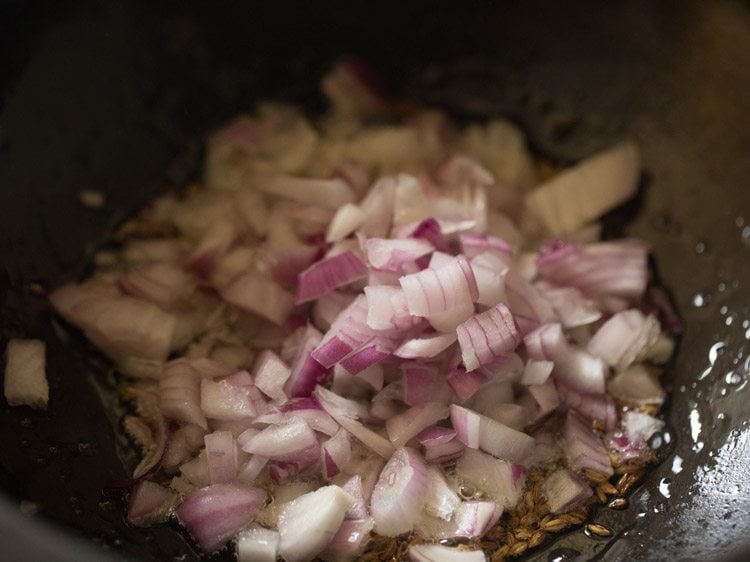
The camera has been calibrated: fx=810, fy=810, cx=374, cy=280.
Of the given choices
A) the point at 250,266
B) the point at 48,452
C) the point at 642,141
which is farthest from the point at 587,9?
the point at 48,452

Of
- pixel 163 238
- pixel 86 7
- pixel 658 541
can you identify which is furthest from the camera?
pixel 163 238

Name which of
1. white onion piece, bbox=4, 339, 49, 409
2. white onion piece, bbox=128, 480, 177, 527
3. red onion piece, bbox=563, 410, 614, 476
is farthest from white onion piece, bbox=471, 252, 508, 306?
white onion piece, bbox=4, 339, 49, 409

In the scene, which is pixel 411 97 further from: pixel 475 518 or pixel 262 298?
pixel 475 518

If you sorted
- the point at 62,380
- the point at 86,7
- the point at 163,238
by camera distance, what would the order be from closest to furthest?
the point at 62,380
the point at 86,7
the point at 163,238

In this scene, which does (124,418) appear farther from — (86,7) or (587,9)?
(587,9)

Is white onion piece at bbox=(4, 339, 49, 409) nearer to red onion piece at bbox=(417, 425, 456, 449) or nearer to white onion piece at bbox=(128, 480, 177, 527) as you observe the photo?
white onion piece at bbox=(128, 480, 177, 527)

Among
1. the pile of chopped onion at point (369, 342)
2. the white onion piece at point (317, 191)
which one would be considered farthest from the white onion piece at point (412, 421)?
the white onion piece at point (317, 191)

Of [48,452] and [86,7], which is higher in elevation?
[86,7]

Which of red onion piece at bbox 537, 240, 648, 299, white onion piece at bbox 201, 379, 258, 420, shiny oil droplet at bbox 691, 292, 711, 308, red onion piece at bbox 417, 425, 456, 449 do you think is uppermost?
red onion piece at bbox 537, 240, 648, 299

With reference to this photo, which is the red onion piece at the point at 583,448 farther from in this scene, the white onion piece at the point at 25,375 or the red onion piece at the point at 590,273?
the white onion piece at the point at 25,375
